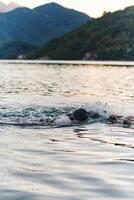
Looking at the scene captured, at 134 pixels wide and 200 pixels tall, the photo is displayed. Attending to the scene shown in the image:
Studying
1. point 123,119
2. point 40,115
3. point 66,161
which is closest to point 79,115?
point 123,119

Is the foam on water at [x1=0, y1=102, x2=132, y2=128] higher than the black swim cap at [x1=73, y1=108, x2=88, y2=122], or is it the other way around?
the black swim cap at [x1=73, y1=108, x2=88, y2=122]

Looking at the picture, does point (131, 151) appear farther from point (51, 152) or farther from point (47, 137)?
point (47, 137)

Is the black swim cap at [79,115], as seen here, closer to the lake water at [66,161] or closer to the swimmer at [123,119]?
the lake water at [66,161]

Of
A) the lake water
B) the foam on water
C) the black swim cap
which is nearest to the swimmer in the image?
the foam on water

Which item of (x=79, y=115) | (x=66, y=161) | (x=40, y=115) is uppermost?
(x=66, y=161)

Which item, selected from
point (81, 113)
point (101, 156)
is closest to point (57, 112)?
point (81, 113)

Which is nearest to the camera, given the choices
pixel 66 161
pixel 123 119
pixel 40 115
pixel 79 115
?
pixel 66 161

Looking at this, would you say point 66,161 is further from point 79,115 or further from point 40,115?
point 40,115

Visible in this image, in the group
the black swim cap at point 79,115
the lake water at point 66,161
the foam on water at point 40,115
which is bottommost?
the foam on water at point 40,115

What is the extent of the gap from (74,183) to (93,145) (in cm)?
611

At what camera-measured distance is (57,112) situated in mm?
31562

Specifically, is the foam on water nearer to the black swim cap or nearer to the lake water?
the lake water

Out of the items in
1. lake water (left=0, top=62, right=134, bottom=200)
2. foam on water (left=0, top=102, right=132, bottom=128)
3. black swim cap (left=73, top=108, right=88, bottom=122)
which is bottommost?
foam on water (left=0, top=102, right=132, bottom=128)

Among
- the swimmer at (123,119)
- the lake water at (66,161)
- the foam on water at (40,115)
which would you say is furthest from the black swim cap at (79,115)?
the swimmer at (123,119)
